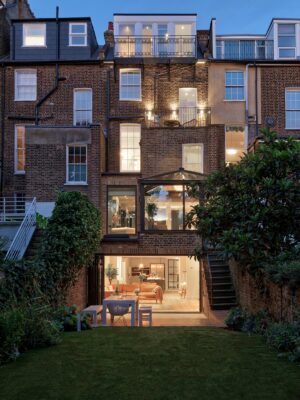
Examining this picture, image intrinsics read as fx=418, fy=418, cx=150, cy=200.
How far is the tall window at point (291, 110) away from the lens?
21328mm

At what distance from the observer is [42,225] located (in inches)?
562

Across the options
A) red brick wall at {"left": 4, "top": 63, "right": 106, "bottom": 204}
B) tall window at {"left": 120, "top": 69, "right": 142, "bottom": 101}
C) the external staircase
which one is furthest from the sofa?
tall window at {"left": 120, "top": 69, "right": 142, "bottom": 101}

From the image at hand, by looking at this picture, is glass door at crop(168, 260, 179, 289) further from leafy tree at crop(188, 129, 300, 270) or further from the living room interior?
leafy tree at crop(188, 129, 300, 270)

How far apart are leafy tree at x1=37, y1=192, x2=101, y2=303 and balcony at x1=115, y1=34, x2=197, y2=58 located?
11.4 m

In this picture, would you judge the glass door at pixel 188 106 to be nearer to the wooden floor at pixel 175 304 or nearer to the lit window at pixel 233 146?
the lit window at pixel 233 146

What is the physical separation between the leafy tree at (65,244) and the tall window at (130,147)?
753cm

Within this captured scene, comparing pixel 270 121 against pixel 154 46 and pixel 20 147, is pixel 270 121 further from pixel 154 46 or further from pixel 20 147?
pixel 20 147

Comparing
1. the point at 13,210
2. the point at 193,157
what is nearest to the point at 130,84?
the point at 193,157

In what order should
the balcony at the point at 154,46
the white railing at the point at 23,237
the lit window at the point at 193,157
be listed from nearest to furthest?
the white railing at the point at 23,237 → the lit window at the point at 193,157 → the balcony at the point at 154,46

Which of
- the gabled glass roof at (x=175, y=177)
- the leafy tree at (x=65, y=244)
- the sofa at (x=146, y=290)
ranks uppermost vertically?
the gabled glass roof at (x=175, y=177)

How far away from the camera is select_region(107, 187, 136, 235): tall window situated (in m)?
17.6

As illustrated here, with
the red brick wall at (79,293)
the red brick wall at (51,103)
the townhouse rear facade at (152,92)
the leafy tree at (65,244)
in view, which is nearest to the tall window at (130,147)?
the townhouse rear facade at (152,92)

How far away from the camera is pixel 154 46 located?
22.2m

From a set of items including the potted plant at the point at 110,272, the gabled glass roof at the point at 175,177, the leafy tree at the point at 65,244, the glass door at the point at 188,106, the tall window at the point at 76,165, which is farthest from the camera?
the glass door at the point at 188,106
